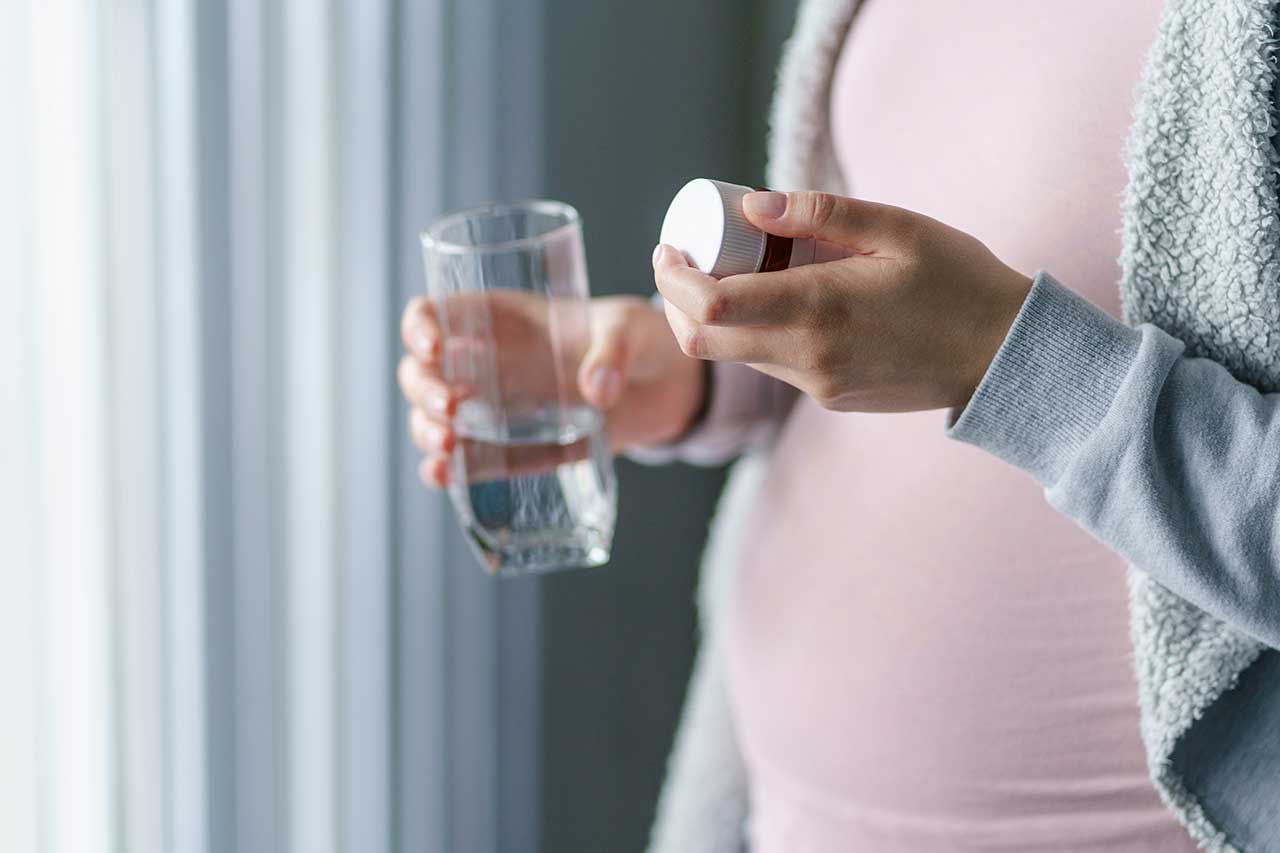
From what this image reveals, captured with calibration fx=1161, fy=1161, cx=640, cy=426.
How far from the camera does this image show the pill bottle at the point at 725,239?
433 millimetres

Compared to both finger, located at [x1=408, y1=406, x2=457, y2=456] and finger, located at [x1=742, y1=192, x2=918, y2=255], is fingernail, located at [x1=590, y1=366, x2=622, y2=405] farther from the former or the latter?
finger, located at [x1=742, y1=192, x2=918, y2=255]

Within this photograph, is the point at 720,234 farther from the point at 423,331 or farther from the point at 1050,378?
the point at 423,331

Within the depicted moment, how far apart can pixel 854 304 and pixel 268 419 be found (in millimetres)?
673

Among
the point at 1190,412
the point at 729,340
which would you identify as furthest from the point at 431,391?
the point at 1190,412

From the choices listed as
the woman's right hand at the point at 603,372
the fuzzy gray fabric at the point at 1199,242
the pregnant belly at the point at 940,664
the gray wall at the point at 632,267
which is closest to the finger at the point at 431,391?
the woman's right hand at the point at 603,372

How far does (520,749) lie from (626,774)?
0.75 feet

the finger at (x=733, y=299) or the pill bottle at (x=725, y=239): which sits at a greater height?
the pill bottle at (x=725, y=239)

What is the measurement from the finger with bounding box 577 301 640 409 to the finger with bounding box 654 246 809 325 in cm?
25

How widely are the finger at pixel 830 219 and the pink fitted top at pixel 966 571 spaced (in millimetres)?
177

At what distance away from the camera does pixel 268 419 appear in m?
0.97

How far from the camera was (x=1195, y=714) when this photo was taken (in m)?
0.52

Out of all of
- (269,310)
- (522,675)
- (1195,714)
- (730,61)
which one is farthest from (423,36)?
(1195,714)

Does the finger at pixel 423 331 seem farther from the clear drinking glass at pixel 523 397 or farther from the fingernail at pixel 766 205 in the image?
the fingernail at pixel 766 205

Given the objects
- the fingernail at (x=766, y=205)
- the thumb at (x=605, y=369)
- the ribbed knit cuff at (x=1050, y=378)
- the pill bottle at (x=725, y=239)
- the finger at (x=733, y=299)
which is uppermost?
the fingernail at (x=766, y=205)
